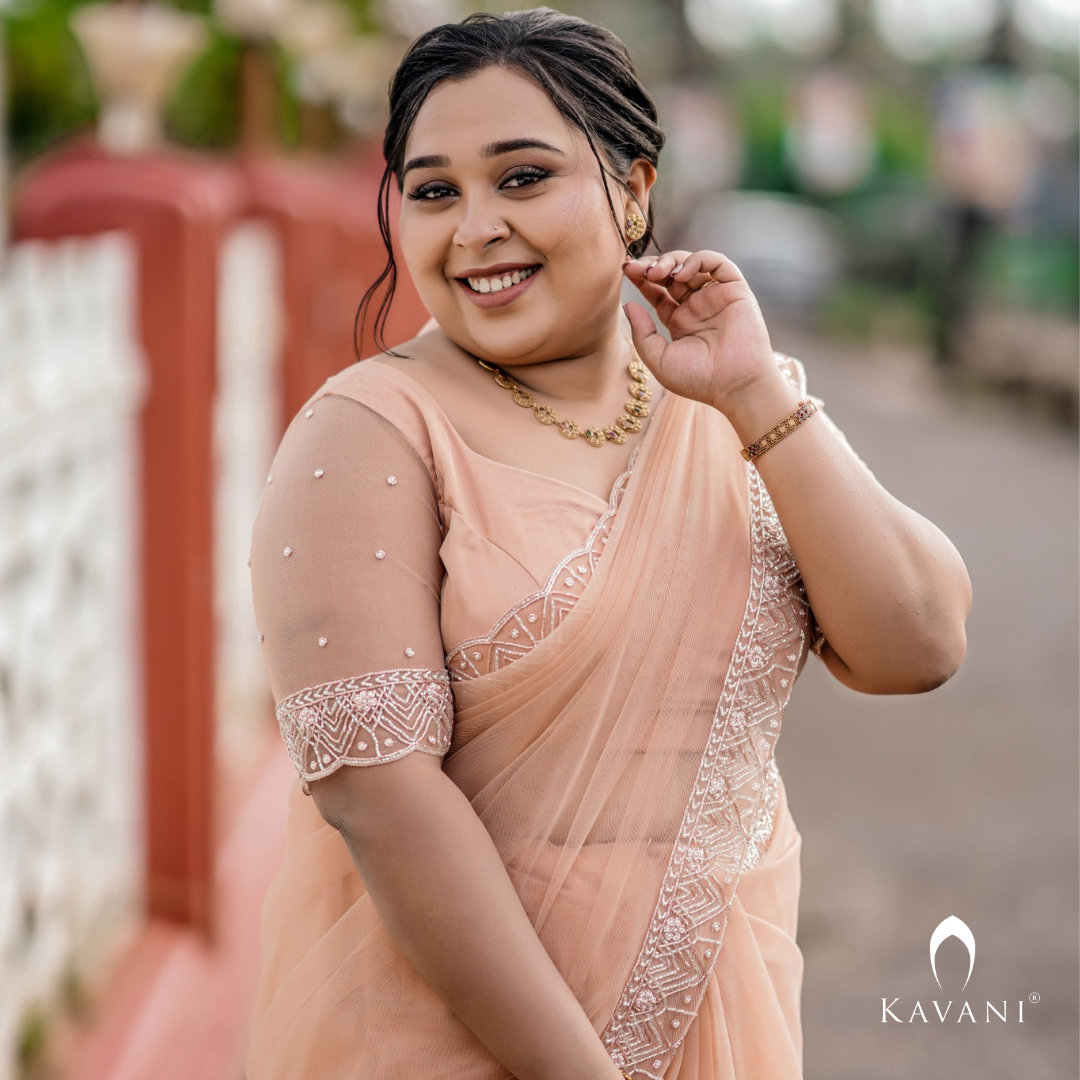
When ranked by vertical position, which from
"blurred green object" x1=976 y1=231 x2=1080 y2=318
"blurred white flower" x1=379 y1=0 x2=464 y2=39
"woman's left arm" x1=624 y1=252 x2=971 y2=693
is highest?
"blurred white flower" x1=379 y1=0 x2=464 y2=39

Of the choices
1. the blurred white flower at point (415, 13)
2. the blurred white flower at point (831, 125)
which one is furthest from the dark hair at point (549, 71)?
the blurred white flower at point (831, 125)

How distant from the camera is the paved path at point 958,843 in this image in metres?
3.47

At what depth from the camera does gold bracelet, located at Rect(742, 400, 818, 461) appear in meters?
1.52

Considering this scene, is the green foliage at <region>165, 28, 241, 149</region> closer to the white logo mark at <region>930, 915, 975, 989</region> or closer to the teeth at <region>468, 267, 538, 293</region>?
the white logo mark at <region>930, 915, 975, 989</region>

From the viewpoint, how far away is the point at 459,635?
55.9 inches

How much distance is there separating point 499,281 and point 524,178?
12 cm

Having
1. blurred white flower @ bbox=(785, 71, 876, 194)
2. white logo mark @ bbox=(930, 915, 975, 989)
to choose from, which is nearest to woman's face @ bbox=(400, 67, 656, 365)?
white logo mark @ bbox=(930, 915, 975, 989)

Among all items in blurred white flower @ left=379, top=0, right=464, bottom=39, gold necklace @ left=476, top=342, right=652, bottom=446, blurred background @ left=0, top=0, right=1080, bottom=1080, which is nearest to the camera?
gold necklace @ left=476, top=342, right=652, bottom=446

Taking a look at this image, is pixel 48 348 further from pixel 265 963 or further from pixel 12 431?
pixel 265 963

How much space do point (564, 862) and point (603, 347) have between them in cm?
64

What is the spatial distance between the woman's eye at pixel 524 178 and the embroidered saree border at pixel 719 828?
476mm

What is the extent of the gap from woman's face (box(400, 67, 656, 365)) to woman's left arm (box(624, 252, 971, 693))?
0.09 metres

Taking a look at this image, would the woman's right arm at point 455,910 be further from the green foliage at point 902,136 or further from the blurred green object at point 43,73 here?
the green foliage at point 902,136

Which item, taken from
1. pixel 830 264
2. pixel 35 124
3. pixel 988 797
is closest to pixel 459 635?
pixel 988 797
